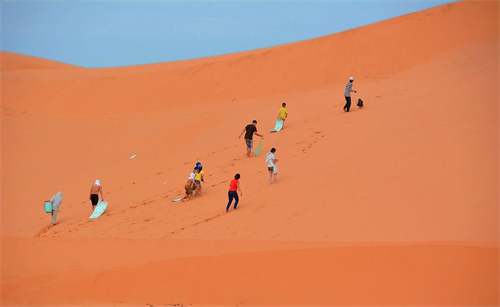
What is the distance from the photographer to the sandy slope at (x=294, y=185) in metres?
9.62

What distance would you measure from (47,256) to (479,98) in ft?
43.6

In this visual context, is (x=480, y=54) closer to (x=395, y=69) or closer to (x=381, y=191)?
(x=395, y=69)

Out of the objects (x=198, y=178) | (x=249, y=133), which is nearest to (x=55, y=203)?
(x=198, y=178)

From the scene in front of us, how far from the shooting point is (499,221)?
32.4 feet

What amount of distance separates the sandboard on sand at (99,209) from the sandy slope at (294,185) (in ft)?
1.10

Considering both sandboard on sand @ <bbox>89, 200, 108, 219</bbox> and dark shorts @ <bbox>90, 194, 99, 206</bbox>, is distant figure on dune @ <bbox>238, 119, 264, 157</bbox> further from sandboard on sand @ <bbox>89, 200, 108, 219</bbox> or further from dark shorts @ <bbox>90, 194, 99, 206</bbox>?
dark shorts @ <bbox>90, 194, 99, 206</bbox>

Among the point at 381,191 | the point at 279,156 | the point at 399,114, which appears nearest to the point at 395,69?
the point at 399,114

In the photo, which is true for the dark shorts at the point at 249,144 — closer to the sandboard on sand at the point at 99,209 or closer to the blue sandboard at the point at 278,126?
the blue sandboard at the point at 278,126

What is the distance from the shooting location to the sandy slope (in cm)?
962

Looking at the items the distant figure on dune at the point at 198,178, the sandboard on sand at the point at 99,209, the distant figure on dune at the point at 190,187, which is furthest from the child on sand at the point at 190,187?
the sandboard on sand at the point at 99,209

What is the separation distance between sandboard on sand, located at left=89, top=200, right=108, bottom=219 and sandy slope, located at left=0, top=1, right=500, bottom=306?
1.10 feet

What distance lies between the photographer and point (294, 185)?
13969mm

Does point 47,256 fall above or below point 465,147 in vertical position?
below

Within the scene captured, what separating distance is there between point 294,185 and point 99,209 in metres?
5.81
